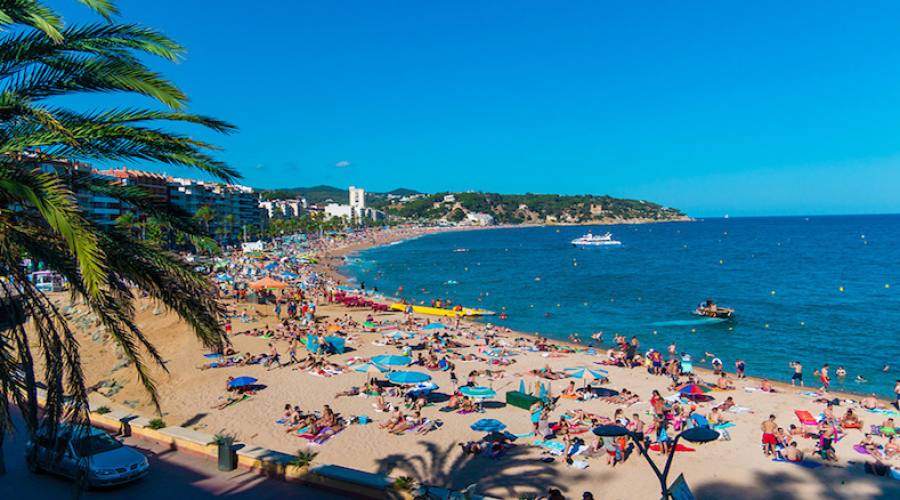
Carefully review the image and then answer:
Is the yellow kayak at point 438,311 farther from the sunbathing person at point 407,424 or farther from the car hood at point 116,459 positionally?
the car hood at point 116,459

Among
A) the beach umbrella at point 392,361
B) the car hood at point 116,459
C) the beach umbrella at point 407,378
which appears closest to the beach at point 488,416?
the beach umbrella at point 407,378

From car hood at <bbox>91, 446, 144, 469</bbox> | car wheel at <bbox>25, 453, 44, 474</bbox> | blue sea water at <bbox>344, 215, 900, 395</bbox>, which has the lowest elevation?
blue sea water at <bbox>344, 215, 900, 395</bbox>

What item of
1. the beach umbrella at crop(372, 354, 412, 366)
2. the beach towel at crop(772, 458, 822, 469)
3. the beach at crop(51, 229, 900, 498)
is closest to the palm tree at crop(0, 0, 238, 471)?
the beach at crop(51, 229, 900, 498)

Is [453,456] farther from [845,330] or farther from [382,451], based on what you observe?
[845,330]

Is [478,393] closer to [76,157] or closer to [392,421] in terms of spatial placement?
[392,421]

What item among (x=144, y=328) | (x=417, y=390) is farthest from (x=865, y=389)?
(x=144, y=328)

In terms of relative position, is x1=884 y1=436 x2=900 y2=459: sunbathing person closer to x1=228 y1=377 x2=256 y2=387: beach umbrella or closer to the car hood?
the car hood

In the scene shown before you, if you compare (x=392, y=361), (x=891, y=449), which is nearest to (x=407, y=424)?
(x=392, y=361)
